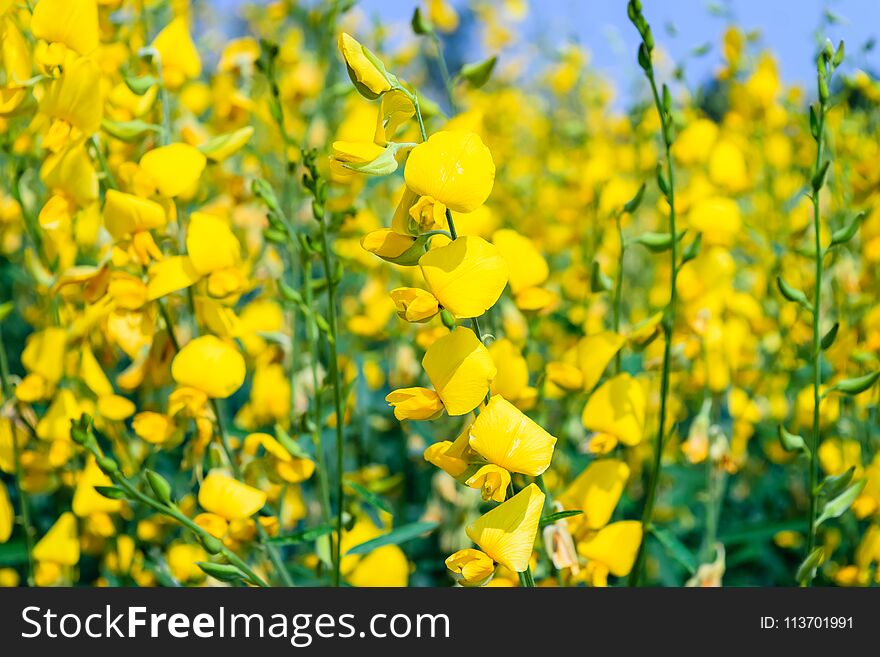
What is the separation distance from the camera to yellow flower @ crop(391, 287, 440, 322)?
0.86 metres

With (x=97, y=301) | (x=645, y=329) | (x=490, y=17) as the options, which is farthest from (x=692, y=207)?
(x=490, y=17)

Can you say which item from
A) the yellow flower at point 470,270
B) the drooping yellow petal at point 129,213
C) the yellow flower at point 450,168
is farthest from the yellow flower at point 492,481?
the drooping yellow petal at point 129,213

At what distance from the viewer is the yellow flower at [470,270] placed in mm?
844

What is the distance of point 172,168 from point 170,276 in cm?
14

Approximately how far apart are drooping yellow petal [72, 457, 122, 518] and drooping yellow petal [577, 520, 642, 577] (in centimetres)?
78

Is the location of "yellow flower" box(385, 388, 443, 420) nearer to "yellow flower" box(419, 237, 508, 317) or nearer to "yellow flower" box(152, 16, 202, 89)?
"yellow flower" box(419, 237, 508, 317)

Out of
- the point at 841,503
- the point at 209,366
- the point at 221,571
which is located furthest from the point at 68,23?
the point at 841,503

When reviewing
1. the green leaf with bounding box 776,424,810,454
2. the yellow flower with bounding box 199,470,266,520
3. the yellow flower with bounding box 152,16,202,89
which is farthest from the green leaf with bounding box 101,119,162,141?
the green leaf with bounding box 776,424,810,454

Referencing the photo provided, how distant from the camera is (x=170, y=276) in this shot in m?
1.21

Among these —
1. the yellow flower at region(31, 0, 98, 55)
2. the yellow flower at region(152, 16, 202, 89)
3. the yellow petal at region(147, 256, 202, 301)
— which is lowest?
the yellow petal at region(147, 256, 202, 301)

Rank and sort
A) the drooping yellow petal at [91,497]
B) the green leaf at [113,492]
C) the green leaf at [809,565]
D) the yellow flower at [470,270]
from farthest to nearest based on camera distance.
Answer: the drooping yellow petal at [91,497]
the green leaf at [809,565]
the green leaf at [113,492]
the yellow flower at [470,270]

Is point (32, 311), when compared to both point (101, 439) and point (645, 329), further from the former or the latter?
point (645, 329)

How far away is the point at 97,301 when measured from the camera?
132cm

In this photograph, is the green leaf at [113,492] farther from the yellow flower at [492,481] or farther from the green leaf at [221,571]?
the yellow flower at [492,481]
